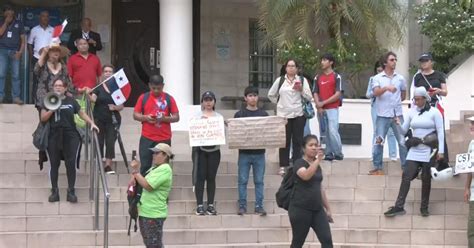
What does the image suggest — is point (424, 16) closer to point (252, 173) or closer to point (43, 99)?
point (252, 173)

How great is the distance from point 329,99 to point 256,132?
5.70ft

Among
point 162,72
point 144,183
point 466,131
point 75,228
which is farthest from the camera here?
point 162,72

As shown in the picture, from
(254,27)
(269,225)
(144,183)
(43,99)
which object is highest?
(254,27)

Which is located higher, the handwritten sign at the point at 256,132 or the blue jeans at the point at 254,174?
the handwritten sign at the point at 256,132

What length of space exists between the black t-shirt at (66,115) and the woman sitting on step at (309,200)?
3.60 m

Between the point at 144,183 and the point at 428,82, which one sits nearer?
the point at 144,183

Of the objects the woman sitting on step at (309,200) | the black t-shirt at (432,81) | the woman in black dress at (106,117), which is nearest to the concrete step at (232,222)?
the woman in black dress at (106,117)

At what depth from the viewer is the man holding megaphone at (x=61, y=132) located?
1099 centimetres

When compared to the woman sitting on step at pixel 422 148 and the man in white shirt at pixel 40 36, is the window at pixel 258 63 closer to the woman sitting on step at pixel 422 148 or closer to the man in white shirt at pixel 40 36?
the man in white shirt at pixel 40 36

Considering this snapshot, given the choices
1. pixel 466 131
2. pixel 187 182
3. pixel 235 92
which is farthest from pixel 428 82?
pixel 235 92

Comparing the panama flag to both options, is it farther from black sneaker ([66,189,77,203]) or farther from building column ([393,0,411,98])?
building column ([393,0,411,98])

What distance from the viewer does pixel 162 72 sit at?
15656 mm

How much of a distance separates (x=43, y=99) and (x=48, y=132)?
0.44 metres

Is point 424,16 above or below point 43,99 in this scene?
above
